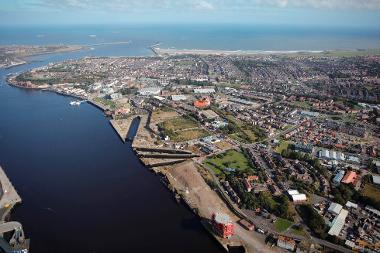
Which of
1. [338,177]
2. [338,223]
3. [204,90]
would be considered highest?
[204,90]

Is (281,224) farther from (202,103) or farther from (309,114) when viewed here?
(202,103)

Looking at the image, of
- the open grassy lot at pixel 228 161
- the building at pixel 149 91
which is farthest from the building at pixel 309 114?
the building at pixel 149 91

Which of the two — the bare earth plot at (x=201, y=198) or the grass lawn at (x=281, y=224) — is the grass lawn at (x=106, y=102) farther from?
the grass lawn at (x=281, y=224)

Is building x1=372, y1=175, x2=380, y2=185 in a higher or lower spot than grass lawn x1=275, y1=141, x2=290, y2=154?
lower

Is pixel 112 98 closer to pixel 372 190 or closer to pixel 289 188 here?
pixel 289 188

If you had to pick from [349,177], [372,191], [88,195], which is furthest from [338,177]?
[88,195]

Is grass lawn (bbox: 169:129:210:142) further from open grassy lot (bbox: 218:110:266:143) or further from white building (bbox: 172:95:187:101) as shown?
white building (bbox: 172:95:187:101)

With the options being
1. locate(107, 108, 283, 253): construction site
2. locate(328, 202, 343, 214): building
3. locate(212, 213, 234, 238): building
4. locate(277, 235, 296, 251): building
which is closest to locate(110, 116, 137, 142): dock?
locate(107, 108, 283, 253): construction site
